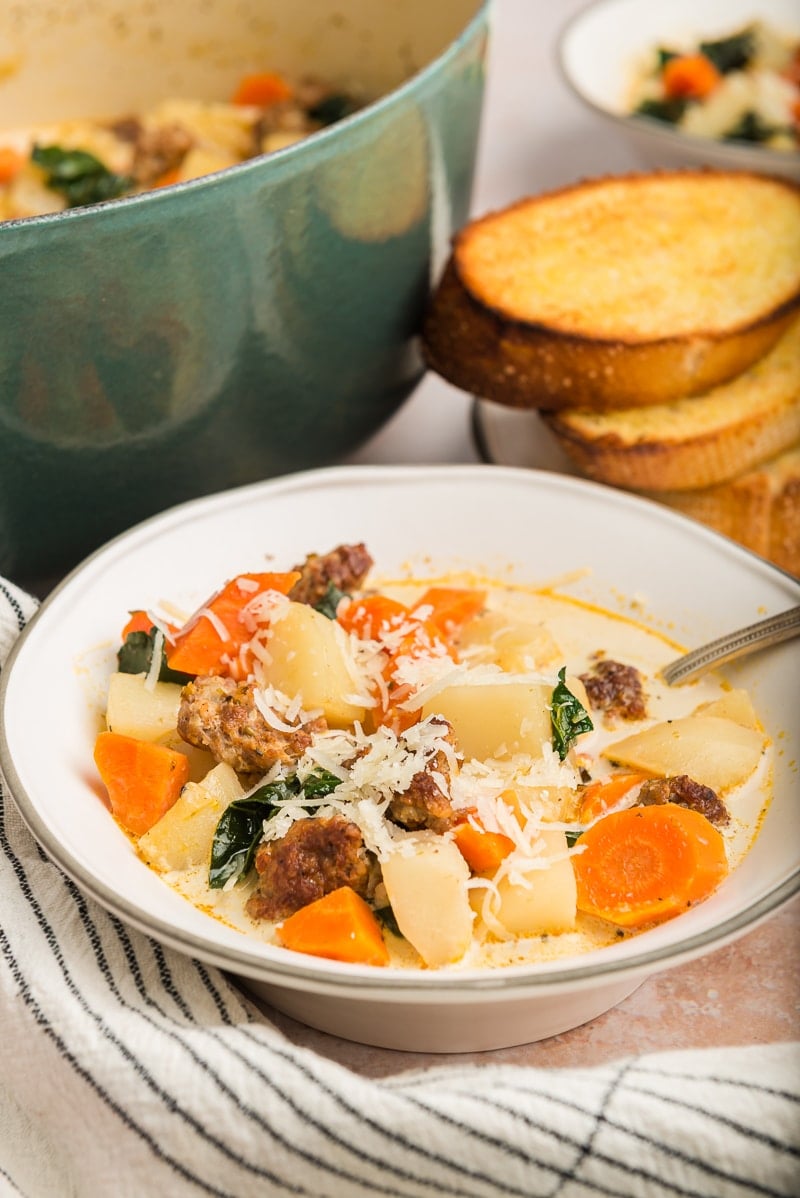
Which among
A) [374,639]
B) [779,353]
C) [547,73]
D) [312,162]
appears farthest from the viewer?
[547,73]

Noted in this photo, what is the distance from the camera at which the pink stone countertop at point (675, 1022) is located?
2119 millimetres

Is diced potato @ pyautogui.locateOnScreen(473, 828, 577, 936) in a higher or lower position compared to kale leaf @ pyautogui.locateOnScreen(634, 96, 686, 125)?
lower

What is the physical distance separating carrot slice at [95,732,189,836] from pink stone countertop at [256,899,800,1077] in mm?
373

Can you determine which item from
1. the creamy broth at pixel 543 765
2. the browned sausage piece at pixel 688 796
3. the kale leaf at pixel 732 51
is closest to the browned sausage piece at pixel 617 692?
the creamy broth at pixel 543 765

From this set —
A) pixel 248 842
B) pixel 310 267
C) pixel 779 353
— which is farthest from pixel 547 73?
pixel 248 842

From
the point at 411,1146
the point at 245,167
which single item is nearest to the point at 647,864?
the point at 411,1146

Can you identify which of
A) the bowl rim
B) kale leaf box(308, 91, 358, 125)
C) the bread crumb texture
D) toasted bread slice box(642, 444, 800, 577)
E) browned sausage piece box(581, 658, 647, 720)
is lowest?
toasted bread slice box(642, 444, 800, 577)

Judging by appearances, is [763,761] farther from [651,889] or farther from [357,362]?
[357,362]

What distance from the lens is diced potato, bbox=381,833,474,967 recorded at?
198 centimetres

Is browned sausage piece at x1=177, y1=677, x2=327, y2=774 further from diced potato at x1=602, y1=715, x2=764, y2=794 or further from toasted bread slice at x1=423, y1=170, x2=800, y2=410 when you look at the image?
toasted bread slice at x1=423, y1=170, x2=800, y2=410

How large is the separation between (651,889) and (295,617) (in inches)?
30.3

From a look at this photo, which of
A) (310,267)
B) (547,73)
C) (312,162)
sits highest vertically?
(312,162)

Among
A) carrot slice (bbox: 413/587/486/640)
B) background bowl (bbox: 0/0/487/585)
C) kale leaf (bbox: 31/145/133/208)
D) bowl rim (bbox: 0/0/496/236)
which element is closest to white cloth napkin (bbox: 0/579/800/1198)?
carrot slice (bbox: 413/587/486/640)

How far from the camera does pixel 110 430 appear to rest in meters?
2.73
